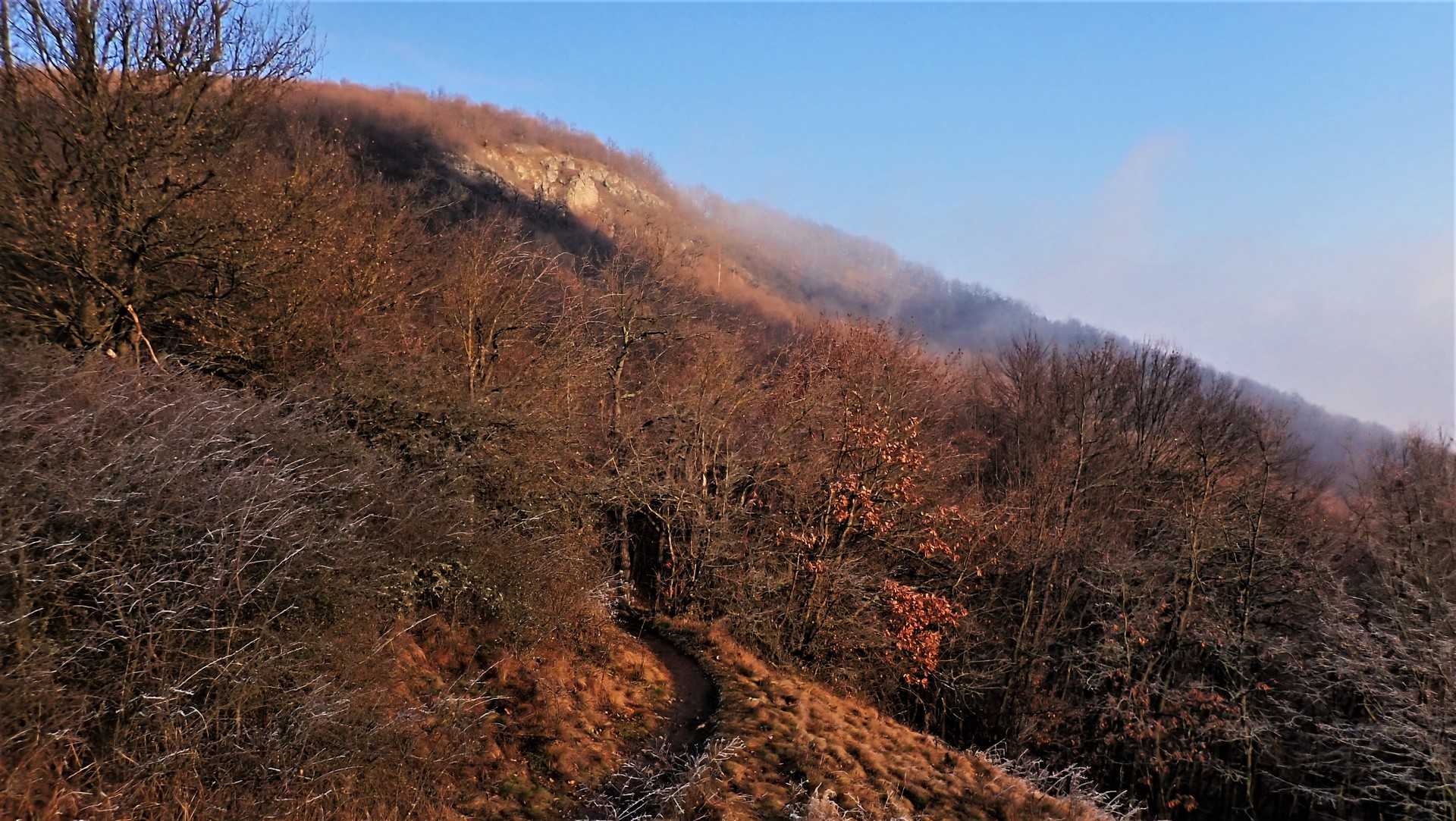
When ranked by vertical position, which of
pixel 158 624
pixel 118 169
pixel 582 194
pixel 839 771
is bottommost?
pixel 839 771

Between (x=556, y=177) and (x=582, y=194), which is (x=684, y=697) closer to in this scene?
(x=582, y=194)

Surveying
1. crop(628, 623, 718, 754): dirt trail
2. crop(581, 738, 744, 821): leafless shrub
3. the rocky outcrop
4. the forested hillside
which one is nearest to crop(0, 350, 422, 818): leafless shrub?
the forested hillside

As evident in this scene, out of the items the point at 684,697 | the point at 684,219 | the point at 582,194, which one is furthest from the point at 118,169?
the point at 684,219

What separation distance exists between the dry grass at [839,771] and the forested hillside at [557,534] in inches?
3.5

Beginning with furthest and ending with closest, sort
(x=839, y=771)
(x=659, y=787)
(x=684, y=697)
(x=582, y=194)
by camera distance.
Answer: (x=582, y=194) < (x=684, y=697) < (x=839, y=771) < (x=659, y=787)

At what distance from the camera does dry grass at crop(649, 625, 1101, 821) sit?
7.57m

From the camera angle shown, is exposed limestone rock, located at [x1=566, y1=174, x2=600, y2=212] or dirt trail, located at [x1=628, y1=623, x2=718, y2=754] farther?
exposed limestone rock, located at [x1=566, y1=174, x2=600, y2=212]

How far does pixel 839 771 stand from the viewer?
8.41 m

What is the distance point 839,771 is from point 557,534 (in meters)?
5.01

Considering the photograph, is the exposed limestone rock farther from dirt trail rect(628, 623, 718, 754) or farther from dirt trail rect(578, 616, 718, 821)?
dirt trail rect(578, 616, 718, 821)

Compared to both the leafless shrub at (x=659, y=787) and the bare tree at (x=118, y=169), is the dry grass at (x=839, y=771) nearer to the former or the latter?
the leafless shrub at (x=659, y=787)

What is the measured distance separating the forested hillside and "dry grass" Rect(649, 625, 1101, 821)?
3.5 inches

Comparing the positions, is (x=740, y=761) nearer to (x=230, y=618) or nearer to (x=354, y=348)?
(x=230, y=618)

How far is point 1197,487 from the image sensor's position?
2266cm
